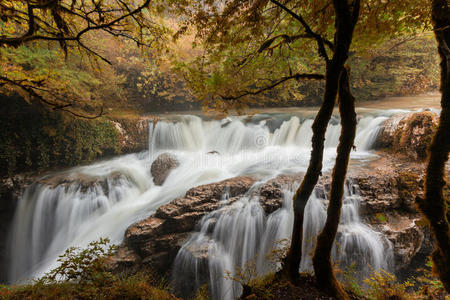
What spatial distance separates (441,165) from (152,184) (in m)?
8.29

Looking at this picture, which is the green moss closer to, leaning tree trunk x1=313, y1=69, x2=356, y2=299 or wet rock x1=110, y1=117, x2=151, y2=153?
leaning tree trunk x1=313, y1=69, x2=356, y2=299

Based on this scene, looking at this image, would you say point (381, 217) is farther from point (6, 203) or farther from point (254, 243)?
point (6, 203)

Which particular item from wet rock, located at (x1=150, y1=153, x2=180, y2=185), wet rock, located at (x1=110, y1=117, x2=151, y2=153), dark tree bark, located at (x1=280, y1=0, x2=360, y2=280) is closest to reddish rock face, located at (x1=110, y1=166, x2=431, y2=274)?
dark tree bark, located at (x1=280, y1=0, x2=360, y2=280)

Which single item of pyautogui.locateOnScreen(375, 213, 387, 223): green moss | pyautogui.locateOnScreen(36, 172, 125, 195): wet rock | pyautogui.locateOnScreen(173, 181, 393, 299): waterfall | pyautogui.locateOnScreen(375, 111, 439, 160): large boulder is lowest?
pyautogui.locateOnScreen(173, 181, 393, 299): waterfall

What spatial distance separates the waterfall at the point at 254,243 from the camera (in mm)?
4547

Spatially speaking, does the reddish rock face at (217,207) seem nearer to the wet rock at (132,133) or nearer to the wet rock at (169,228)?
the wet rock at (169,228)

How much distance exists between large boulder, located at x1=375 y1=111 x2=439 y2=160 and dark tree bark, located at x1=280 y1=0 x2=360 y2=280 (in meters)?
5.17

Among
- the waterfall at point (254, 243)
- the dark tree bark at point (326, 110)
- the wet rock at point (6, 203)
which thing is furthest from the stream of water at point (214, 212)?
the dark tree bark at point (326, 110)

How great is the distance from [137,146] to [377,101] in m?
15.0

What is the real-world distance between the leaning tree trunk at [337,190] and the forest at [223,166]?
0.8 inches

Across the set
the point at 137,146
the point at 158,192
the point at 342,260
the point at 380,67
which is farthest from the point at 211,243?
the point at 380,67

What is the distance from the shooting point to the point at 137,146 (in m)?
10.3

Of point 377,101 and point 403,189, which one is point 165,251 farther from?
point 377,101

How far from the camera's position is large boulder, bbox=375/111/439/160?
5.89 m
